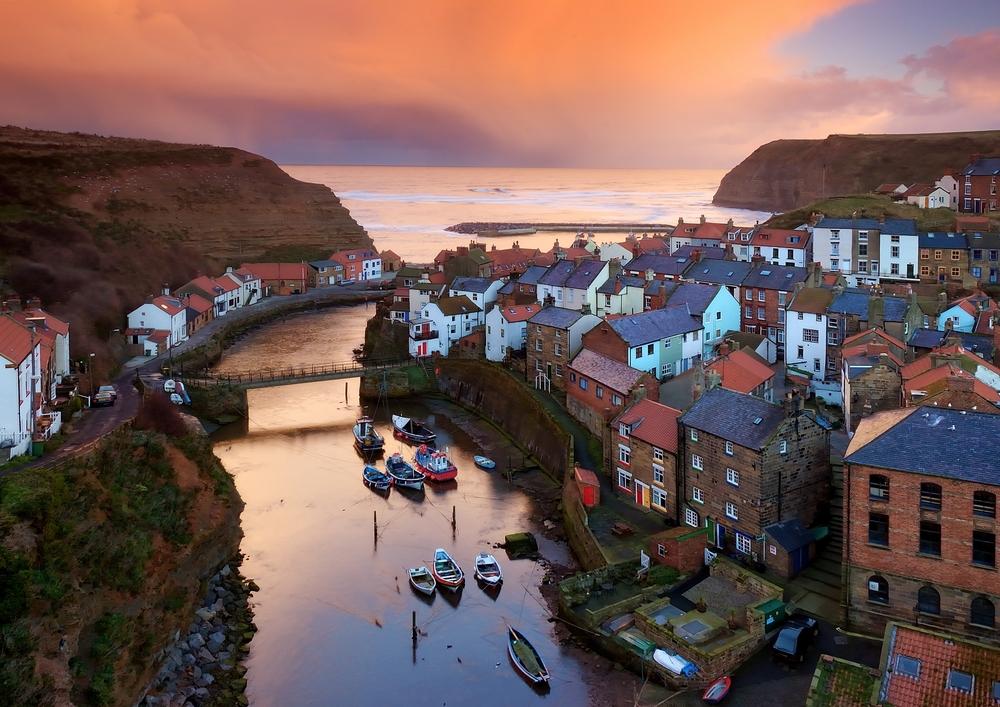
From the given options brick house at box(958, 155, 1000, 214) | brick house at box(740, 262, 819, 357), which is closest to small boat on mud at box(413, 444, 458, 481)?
brick house at box(740, 262, 819, 357)

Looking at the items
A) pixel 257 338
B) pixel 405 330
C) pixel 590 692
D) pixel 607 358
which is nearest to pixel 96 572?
pixel 590 692

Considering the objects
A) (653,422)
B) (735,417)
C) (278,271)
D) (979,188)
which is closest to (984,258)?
(979,188)

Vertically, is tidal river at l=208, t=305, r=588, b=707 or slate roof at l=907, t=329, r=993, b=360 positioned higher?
slate roof at l=907, t=329, r=993, b=360

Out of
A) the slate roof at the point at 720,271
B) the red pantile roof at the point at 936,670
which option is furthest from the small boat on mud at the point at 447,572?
the slate roof at the point at 720,271

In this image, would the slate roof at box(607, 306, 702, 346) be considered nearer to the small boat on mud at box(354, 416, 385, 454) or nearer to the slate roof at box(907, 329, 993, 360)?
the slate roof at box(907, 329, 993, 360)

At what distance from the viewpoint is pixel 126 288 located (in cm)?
7038

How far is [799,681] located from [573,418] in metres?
21.0

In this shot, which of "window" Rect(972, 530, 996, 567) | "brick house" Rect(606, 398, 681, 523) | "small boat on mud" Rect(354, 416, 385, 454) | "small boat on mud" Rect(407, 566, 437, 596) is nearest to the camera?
"window" Rect(972, 530, 996, 567)

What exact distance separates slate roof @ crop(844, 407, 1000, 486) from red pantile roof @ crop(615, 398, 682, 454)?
839 cm

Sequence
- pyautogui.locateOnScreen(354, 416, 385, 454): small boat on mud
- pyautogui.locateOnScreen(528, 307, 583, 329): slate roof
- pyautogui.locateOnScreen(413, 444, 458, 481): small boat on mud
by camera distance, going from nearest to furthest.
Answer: pyautogui.locateOnScreen(413, 444, 458, 481): small boat on mud
pyautogui.locateOnScreen(354, 416, 385, 454): small boat on mud
pyautogui.locateOnScreen(528, 307, 583, 329): slate roof

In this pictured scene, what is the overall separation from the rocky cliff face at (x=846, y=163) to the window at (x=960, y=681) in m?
111

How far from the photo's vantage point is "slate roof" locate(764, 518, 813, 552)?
26.3m

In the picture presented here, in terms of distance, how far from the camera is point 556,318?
46.4 m

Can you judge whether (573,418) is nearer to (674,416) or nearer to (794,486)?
(674,416)
